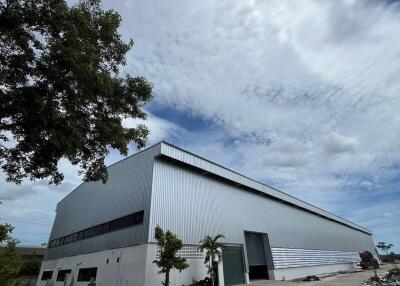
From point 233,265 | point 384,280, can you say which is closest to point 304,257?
point 384,280

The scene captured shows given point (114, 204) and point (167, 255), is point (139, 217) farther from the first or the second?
point (114, 204)

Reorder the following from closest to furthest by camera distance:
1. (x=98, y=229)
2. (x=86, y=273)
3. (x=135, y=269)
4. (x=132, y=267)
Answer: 1. (x=135, y=269)
2. (x=132, y=267)
3. (x=86, y=273)
4. (x=98, y=229)

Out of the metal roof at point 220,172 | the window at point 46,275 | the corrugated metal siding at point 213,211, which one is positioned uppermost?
the metal roof at point 220,172

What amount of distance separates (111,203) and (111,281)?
25.9 ft

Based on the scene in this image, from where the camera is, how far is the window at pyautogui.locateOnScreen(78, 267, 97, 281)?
85.9ft

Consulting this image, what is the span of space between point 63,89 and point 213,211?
797 inches

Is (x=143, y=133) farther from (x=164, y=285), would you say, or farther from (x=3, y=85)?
(x=164, y=285)

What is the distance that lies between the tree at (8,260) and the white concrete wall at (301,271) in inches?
1135

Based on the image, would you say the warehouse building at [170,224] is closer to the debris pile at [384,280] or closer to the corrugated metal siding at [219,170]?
the corrugated metal siding at [219,170]

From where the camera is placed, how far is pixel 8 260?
13.3m

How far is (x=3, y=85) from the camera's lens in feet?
33.9

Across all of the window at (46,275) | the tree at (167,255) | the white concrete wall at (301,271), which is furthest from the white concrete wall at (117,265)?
the white concrete wall at (301,271)

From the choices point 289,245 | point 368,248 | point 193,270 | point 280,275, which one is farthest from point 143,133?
point 368,248

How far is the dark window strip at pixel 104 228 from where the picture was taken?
23522 millimetres
